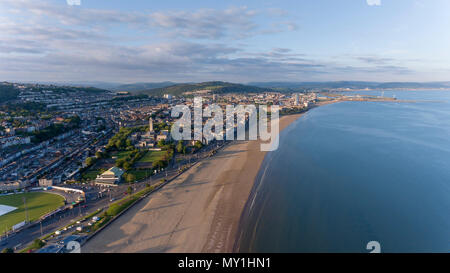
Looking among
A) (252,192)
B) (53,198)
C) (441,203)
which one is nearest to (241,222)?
(252,192)

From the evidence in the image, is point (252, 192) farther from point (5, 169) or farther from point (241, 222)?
point (5, 169)

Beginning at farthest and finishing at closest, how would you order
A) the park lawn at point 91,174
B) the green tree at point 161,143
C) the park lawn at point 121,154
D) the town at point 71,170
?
the green tree at point 161,143
the park lawn at point 121,154
the park lawn at point 91,174
the town at point 71,170

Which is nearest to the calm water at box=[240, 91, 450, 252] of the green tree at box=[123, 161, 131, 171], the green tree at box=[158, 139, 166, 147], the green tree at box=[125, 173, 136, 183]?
the green tree at box=[125, 173, 136, 183]

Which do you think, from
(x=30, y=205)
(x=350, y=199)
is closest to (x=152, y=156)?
(x=30, y=205)

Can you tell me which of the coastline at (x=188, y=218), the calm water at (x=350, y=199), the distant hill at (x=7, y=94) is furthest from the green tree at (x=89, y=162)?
the distant hill at (x=7, y=94)

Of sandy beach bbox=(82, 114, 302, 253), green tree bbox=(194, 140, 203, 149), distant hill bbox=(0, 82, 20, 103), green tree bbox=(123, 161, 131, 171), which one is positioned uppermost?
distant hill bbox=(0, 82, 20, 103)

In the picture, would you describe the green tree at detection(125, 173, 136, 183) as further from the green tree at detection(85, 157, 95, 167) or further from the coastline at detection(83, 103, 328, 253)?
the green tree at detection(85, 157, 95, 167)

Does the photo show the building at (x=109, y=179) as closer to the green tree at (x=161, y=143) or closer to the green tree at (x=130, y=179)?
the green tree at (x=130, y=179)
